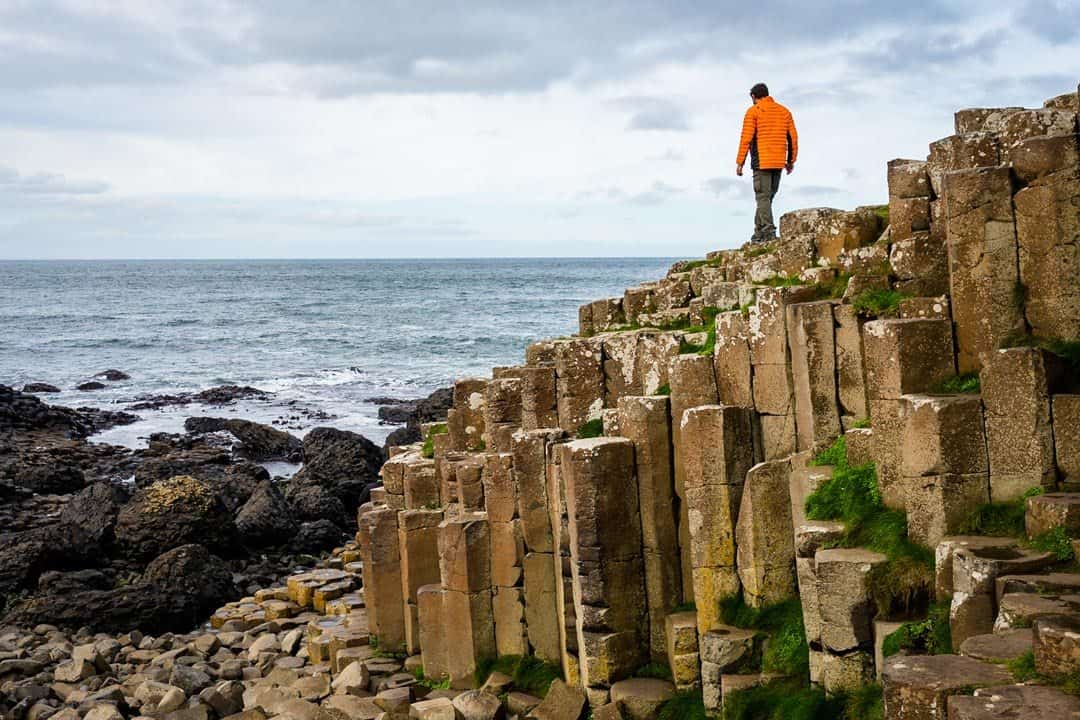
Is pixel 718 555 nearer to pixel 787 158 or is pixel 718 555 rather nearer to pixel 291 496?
pixel 787 158

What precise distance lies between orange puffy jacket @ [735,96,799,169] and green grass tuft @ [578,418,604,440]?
18.0 ft

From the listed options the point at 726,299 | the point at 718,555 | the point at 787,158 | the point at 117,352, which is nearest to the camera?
the point at 718,555

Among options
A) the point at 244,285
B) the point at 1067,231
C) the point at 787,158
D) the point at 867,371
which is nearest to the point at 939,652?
the point at 867,371

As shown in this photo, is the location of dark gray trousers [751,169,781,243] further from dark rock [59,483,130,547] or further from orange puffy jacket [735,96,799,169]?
dark rock [59,483,130,547]

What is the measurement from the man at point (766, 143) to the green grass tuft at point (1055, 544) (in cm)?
920

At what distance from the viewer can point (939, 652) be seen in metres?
10.1

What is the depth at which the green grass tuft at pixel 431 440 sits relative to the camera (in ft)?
65.3

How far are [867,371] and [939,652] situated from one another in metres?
Answer: 3.40

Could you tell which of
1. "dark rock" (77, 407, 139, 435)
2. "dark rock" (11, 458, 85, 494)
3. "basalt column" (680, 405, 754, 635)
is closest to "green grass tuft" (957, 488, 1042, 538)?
"basalt column" (680, 405, 754, 635)

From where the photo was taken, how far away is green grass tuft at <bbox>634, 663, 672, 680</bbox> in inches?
557

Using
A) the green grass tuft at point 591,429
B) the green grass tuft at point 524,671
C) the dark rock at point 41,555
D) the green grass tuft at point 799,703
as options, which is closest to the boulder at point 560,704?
the green grass tuft at point 524,671

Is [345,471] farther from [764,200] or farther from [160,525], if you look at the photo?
[764,200]

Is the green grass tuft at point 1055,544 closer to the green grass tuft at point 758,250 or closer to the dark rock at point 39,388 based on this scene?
the green grass tuft at point 758,250

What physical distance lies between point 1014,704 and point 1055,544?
2.71m
